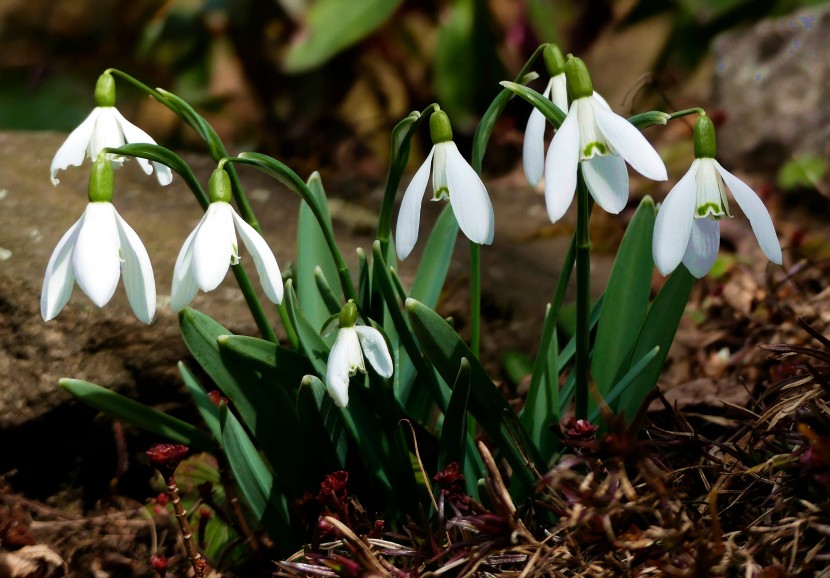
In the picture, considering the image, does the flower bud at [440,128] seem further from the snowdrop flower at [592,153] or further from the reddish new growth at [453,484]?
the reddish new growth at [453,484]

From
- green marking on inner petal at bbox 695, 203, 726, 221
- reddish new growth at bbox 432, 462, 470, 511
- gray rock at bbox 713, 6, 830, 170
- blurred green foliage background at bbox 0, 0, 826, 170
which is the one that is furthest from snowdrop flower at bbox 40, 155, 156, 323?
gray rock at bbox 713, 6, 830, 170

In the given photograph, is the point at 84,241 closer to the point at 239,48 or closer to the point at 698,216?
the point at 698,216

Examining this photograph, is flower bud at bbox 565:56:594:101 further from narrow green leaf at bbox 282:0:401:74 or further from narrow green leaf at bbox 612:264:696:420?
narrow green leaf at bbox 282:0:401:74

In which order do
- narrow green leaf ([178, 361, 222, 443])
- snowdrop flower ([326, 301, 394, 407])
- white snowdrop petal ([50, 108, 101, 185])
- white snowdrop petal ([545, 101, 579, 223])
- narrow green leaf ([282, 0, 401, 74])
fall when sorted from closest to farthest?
white snowdrop petal ([545, 101, 579, 223]), snowdrop flower ([326, 301, 394, 407]), white snowdrop petal ([50, 108, 101, 185]), narrow green leaf ([178, 361, 222, 443]), narrow green leaf ([282, 0, 401, 74])

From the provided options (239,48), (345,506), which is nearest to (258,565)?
(345,506)

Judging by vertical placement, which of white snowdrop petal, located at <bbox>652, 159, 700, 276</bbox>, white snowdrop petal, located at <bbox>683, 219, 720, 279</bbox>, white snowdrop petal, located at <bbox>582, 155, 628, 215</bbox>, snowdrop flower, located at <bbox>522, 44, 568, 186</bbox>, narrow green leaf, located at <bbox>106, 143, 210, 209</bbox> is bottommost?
white snowdrop petal, located at <bbox>683, 219, 720, 279</bbox>

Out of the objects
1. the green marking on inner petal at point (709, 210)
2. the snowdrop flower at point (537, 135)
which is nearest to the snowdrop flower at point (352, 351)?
the snowdrop flower at point (537, 135)

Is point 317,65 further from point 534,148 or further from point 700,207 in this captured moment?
point 700,207
